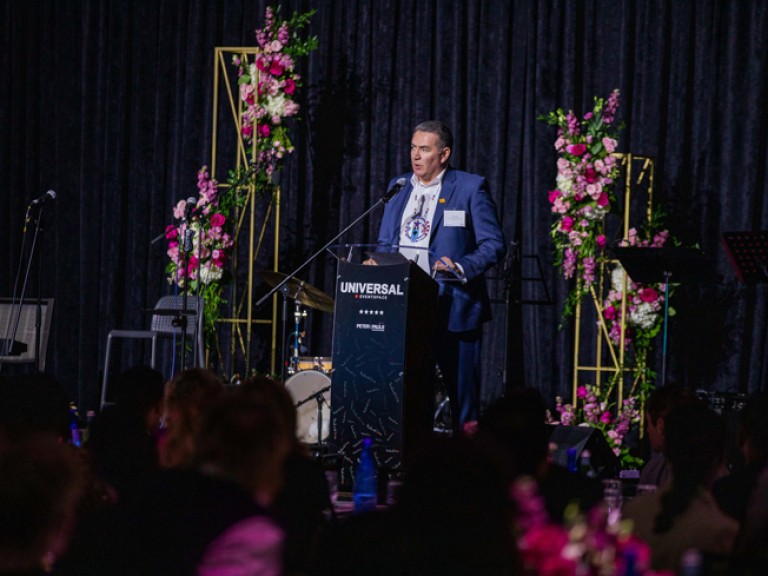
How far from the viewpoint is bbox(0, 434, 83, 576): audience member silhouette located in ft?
4.58

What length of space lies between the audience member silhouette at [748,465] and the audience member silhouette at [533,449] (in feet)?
1.19

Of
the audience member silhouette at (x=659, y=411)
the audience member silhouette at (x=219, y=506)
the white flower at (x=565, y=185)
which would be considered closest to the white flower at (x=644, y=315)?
the white flower at (x=565, y=185)

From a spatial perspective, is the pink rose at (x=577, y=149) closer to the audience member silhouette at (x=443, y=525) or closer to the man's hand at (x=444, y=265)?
the man's hand at (x=444, y=265)

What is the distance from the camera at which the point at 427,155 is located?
586cm

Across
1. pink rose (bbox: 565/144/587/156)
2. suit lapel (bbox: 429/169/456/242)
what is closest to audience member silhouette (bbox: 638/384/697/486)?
suit lapel (bbox: 429/169/456/242)

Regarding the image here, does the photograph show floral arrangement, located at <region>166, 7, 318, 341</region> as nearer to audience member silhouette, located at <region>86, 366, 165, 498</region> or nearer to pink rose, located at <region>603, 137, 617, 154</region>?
pink rose, located at <region>603, 137, 617, 154</region>

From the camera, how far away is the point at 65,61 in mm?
9156

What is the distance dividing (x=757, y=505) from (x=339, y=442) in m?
2.93

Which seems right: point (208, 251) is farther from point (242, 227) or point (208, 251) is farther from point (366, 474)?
point (366, 474)

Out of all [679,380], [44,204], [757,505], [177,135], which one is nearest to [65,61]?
[177,135]

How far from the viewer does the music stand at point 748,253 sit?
5.88m

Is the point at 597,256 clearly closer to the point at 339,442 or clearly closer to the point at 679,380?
the point at 679,380

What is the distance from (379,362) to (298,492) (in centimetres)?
240

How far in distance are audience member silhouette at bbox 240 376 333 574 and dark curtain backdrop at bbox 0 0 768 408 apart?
4.98m
